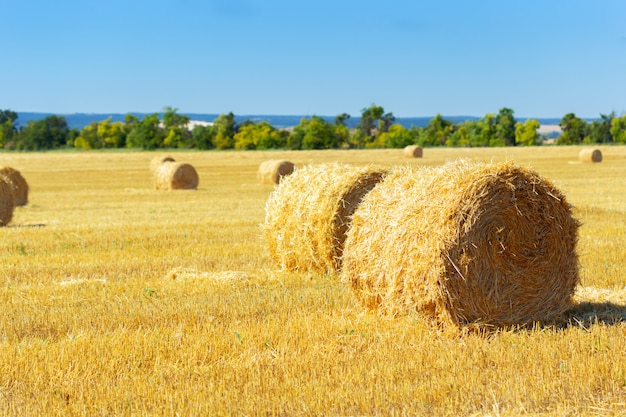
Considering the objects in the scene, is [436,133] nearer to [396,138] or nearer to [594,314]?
[396,138]

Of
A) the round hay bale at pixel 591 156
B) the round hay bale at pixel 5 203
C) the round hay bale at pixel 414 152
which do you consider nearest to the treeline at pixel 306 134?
the round hay bale at pixel 414 152

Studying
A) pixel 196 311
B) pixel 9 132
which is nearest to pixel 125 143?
pixel 9 132

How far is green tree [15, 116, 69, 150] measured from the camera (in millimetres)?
99375

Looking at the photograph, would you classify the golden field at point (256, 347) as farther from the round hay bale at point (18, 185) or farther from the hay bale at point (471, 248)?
the round hay bale at point (18, 185)

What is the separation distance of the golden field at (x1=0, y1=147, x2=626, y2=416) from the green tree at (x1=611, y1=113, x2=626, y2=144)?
87.4 m

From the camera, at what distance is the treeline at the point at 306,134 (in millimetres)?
94562

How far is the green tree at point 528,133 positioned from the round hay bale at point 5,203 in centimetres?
9278

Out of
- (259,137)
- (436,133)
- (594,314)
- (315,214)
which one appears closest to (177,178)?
(315,214)

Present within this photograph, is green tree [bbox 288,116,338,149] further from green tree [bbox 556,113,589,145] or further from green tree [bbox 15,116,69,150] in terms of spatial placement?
green tree [bbox 15,116,69,150]

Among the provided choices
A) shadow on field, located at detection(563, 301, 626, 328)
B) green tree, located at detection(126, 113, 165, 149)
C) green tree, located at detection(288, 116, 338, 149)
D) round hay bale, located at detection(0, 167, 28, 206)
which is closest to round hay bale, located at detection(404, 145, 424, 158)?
green tree, located at detection(288, 116, 338, 149)

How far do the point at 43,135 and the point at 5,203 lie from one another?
86.8 meters

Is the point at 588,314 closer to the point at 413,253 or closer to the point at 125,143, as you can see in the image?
the point at 413,253

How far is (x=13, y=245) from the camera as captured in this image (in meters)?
14.7

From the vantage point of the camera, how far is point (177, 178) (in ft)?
99.0
